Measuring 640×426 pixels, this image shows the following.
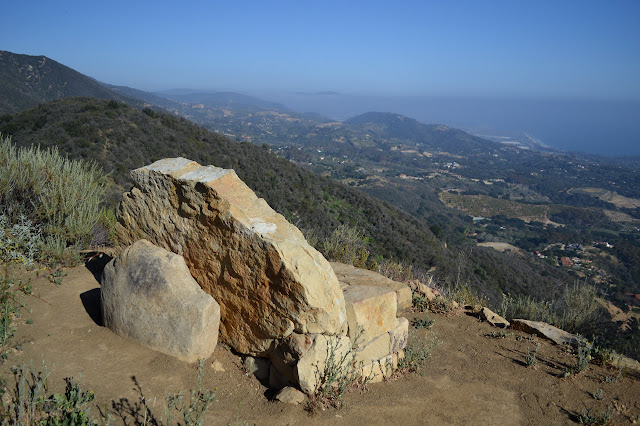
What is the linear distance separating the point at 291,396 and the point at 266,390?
0.42 m

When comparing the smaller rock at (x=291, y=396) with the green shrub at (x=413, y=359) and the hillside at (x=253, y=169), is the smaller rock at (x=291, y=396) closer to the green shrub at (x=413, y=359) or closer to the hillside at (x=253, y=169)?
the green shrub at (x=413, y=359)

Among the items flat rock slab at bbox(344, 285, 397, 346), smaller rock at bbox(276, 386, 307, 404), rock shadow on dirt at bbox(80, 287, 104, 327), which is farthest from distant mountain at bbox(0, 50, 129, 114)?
smaller rock at bbox(276, 386, 307, 404)

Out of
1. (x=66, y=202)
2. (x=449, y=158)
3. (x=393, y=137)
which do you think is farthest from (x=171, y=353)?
(x=393, y=137)

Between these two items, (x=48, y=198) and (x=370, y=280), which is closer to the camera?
(x=370, y=280)

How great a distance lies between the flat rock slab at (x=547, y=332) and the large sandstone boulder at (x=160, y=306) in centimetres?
525

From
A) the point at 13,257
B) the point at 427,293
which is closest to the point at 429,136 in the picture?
the point at 427,293

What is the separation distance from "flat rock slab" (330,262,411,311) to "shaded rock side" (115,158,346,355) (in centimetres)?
155

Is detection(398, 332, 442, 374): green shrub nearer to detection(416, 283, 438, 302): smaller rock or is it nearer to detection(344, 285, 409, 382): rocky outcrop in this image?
detection(344, 285, 409, 382): rocky outcrop

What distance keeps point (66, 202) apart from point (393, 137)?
168 metres

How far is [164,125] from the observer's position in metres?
27.3

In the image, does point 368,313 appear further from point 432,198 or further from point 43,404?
point 432,198

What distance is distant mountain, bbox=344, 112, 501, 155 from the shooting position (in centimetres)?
14862

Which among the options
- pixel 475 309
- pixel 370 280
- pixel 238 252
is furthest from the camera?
pixel 475 309

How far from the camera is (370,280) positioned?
591cm
